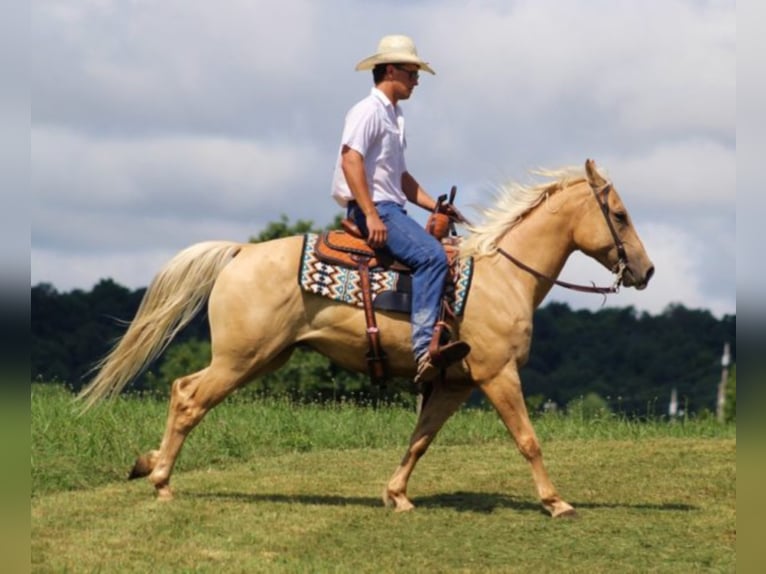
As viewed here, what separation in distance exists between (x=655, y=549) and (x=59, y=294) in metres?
74.3

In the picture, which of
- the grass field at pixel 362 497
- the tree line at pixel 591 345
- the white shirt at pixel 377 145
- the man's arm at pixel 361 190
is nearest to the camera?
the grass field at pixel 362 497

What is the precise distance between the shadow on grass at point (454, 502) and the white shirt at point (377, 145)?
242 centimetres

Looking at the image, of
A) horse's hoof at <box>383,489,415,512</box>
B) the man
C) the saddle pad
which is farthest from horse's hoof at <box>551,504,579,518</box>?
the saddle pad

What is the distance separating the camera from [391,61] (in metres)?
9.94

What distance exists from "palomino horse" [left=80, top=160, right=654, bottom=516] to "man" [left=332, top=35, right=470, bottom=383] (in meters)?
0.34

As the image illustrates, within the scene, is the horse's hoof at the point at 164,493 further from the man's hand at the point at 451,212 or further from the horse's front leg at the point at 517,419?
the man's hand at the point at 451,212

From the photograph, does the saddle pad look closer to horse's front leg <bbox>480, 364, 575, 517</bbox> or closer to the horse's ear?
horse's front leg <bbox>480, 364, 575, 517</bbox>

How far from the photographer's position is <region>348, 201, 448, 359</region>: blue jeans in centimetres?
971

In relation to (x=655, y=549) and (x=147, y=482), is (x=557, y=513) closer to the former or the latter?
(x=655, y=549)

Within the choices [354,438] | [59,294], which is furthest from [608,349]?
[354,438]

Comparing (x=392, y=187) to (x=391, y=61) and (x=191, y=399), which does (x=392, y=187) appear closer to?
(x=391, y=61)

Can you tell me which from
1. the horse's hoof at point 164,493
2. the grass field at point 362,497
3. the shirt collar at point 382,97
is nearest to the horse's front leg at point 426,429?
the grass field at point 362,497

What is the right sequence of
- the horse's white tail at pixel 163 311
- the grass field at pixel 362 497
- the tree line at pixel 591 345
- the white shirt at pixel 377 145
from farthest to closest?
the tree line at pixel 591 345 → the horse's white tail at pixel 163 311 → the white shirt at pixel 377 145 → the grass field at pixel 362 497

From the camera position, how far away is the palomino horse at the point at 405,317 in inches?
392
